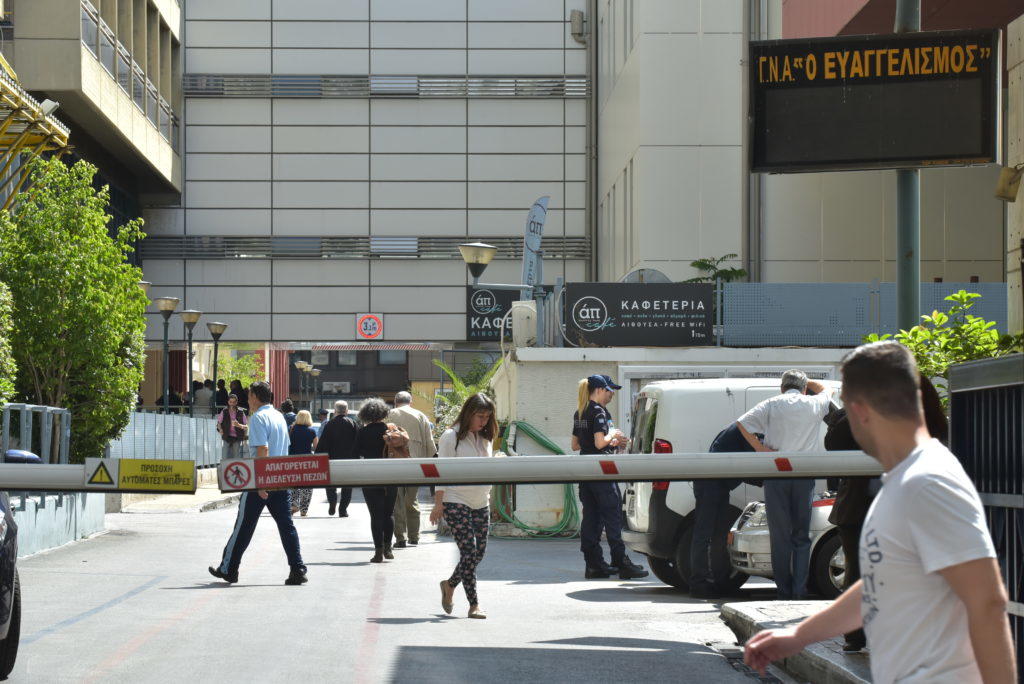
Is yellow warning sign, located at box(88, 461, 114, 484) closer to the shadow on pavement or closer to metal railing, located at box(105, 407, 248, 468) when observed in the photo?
the shadow on pavement

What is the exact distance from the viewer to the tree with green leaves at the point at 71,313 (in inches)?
878

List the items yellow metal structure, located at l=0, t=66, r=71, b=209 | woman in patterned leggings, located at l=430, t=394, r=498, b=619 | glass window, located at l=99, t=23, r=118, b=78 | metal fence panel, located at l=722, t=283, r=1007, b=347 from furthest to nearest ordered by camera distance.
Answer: glass window, located at l=99, t=23, r=118, b=78
yellow metal structure, located at l=0, t=66, r=71, b=209
metal fence panel, located at l=722, t=283, r=1007, b=347
woman in patterned leggings, located at l=430, t=394, r=498, b=619

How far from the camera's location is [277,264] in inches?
1672

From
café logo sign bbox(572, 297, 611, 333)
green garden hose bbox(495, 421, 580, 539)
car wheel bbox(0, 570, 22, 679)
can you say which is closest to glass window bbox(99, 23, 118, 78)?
café logo sign bbox(572, 297, 611, 333)

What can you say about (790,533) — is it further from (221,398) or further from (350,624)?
(221,398)

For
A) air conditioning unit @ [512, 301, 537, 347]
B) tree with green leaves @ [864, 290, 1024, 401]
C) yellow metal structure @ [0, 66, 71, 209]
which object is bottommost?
tree with green leaves @ [864, 290, 1024, 401]

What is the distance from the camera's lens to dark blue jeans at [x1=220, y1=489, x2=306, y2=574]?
12758mm

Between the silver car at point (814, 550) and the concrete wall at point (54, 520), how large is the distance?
687cm

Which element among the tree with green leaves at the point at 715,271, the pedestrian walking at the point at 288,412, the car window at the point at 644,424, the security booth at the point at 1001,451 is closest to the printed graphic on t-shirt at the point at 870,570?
the security booth at the point at 1001,451

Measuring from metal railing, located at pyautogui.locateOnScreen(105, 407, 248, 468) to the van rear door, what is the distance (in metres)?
13.6

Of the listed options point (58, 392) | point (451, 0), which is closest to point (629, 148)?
point (451, 0)

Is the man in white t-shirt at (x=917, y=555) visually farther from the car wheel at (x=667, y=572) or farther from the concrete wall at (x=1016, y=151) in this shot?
the car wheel at (x=667, y=572)

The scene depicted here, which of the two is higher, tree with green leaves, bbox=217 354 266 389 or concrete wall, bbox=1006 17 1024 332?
concrete wall, bbox=1006 17 1024 332

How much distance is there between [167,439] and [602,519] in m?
21.9
